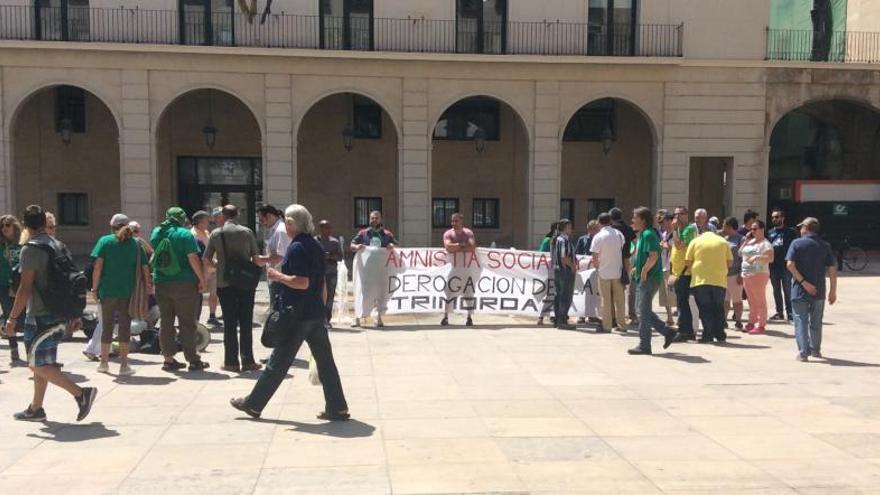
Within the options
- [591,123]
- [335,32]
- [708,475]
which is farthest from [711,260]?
[591,123]

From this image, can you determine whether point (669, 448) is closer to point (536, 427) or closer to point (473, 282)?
point (536, 427)

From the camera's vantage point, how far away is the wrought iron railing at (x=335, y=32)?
21.8 metres

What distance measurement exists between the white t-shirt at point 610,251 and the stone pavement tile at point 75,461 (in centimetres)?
747

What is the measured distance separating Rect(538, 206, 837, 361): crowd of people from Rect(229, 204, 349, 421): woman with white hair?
4.77m

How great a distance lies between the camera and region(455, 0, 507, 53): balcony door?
23.1m

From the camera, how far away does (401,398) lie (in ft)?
23.9

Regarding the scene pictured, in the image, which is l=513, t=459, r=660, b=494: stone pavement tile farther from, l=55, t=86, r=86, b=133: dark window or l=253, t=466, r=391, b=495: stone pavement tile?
l=55, t=86, r=86, b=133: dark window

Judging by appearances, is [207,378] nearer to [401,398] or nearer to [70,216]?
[401,398]

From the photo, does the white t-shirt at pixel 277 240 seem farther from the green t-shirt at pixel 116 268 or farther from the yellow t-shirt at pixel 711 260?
the yellow t-shirt at pixel 711 260

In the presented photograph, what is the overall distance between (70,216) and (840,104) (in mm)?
29272

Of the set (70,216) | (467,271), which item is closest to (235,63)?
(70,216)

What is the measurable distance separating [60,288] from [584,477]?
4.72m

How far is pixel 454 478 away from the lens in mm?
5055

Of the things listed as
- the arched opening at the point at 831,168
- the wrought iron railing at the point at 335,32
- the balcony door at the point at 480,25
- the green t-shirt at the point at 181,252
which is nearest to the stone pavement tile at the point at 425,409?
the green t-shirt at the point at 181,252
